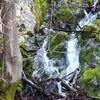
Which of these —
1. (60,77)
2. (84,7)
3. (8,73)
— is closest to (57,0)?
(84,7)

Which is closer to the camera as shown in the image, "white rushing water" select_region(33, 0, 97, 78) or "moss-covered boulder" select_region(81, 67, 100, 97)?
"moss-covered boulder" select_region(81, 67, 100, 97)

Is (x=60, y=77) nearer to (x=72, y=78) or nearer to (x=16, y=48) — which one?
(x=72, y=78)

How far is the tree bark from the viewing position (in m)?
4.87

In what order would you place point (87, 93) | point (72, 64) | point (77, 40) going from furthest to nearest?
1. point (77, 40)
2. point (72, 64)
3. point (87, 93)

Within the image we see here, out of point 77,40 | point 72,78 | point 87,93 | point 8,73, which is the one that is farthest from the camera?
point 77,40

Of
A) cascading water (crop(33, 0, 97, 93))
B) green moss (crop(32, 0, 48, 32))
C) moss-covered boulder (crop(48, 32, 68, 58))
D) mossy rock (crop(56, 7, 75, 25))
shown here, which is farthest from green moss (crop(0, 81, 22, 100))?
mossy rock (crop(56, 7, 75, 25))

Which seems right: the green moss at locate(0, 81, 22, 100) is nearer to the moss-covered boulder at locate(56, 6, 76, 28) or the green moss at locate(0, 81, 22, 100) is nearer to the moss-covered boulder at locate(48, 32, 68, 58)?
the moss-covered boulder at locate(48, 32, 68, 58)

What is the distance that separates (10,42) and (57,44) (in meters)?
2.81

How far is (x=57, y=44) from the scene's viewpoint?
7.68 meters

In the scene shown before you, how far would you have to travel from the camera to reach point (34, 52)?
7535mm

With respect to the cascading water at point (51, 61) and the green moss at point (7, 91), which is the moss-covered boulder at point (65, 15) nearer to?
the cascading water at point (51, 61)

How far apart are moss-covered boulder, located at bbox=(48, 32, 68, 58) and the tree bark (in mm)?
2193

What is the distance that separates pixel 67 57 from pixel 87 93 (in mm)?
1790

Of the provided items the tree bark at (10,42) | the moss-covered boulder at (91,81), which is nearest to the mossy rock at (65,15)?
the moss-covered boulder at (91,81)
